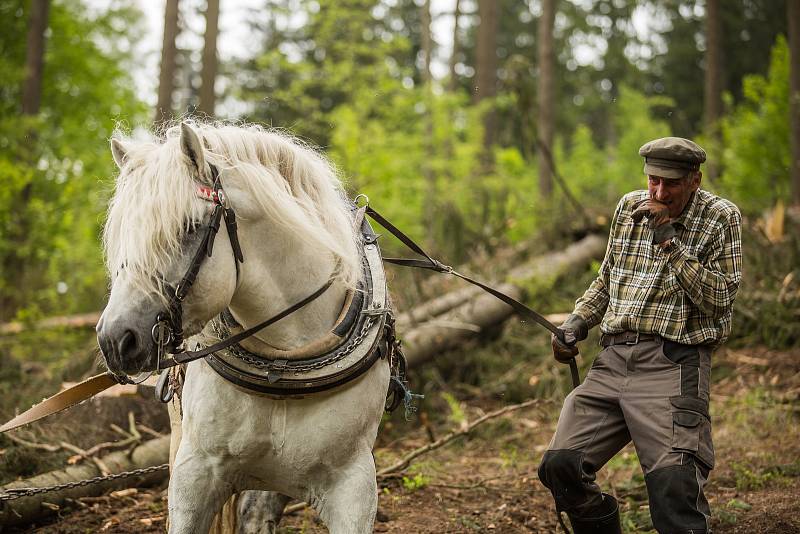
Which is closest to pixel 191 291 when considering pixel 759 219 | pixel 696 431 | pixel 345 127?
pixel 696 431

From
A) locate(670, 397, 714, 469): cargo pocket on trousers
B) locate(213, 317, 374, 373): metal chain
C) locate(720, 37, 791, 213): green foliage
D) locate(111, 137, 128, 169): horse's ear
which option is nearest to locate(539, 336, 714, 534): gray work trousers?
locate(670, 397, 714, 469): cargo pocket on trousers

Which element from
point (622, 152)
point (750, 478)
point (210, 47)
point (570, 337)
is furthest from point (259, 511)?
point (622, 152)

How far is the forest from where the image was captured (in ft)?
15.9

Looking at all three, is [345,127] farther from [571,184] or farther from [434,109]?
[571,184]

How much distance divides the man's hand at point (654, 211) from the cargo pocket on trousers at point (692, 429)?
69 cm

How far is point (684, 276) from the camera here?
9.63 ft

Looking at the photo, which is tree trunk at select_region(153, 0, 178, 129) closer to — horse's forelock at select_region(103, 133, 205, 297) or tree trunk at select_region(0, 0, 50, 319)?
tree trunk at select_region(0, 0, 50, 319)

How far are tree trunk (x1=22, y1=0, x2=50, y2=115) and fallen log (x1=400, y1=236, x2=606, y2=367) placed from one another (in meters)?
9.54

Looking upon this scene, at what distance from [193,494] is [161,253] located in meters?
0.90

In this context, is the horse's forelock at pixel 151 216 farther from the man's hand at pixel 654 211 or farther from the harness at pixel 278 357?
the man's hand at pixel 654 211

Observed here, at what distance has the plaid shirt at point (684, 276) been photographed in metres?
2.97

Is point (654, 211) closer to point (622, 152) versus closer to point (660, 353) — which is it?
point (660, 353)

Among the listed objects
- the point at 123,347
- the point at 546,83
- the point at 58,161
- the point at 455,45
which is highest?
the point at 455,45

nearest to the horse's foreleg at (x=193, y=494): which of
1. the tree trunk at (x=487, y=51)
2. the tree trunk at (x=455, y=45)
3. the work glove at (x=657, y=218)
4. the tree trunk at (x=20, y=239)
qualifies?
the work glove at (x=657, y=218)
